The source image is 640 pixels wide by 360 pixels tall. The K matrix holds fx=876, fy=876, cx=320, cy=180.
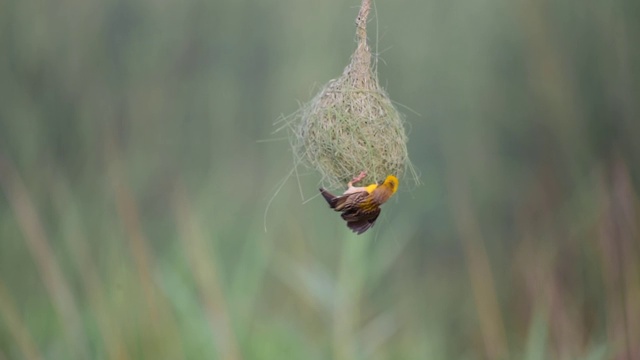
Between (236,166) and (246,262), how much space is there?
18 cm

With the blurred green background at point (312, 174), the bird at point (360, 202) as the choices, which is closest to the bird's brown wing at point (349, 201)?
the bird at point (360, 202)

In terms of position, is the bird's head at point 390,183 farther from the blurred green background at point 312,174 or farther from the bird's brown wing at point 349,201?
the blurred green background at point 312,174

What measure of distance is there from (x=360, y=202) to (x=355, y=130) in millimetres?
106

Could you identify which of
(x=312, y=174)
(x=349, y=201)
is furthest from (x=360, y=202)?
(x=312, y=174)

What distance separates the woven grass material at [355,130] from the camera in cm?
97

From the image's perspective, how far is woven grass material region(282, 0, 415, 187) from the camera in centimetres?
97

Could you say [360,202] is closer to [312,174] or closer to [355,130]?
[355,130]

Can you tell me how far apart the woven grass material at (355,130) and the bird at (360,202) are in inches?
1.5

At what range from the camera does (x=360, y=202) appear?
0.92 meters

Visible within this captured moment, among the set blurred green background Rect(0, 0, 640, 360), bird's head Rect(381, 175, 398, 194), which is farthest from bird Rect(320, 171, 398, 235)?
blurred green background Rect(0, 0, 640, 360)

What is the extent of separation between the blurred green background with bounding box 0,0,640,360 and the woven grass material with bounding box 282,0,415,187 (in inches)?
23.7

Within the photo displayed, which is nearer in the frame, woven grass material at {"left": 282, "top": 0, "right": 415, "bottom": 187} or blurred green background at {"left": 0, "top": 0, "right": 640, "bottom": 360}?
woven grass material at {"left": 282, "top": 0, "right": 415, "bottom": 187}

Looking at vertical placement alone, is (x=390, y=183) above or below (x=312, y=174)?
above

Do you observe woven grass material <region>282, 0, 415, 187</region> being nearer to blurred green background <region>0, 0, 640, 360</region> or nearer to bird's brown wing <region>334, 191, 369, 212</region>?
bird's brown wing <region>334, 191, 369, 212</region>
